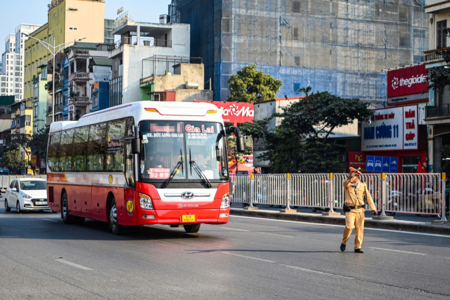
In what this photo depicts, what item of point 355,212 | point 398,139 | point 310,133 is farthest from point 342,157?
point 355,212

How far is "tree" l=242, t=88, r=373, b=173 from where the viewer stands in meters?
39.8

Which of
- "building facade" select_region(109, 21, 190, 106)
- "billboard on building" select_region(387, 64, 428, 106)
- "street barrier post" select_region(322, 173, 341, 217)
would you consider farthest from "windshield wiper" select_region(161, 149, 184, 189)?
"building facade" select_region(109, 21, 190, 106)

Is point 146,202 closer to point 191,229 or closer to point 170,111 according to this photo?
point 170,111

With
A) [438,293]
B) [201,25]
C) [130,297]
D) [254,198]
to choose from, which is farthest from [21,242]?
[201,25]

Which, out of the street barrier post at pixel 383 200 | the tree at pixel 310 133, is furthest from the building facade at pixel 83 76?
the street barrier post at pixel 383 200

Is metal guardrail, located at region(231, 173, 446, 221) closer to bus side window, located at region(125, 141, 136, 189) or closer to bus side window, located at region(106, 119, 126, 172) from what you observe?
bus side window, located at region(106, 119, 126, 172)

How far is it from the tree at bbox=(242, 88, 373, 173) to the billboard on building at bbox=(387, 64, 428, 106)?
25.4 ft

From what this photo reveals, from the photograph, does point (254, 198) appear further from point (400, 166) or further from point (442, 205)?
point (400, 166)

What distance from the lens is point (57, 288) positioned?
900 centimetres

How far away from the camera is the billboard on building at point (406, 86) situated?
47.2 metres

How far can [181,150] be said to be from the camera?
15.9 meters

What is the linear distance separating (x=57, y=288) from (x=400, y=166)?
33535 mm

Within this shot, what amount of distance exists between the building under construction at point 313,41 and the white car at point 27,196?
37221 millimetres

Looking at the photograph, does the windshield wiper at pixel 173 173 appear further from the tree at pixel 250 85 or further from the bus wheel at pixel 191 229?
the tree at pixel 250 85
